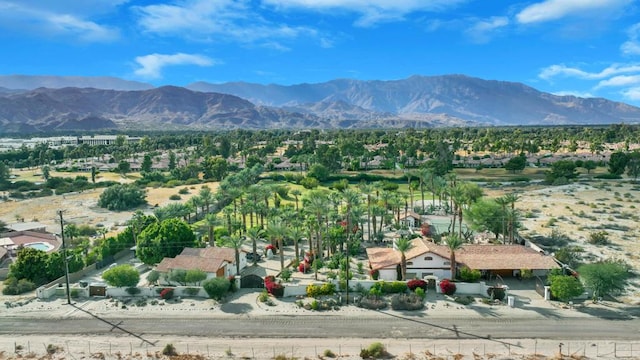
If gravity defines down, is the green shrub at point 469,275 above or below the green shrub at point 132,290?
above

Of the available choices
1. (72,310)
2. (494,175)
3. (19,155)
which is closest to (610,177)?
(494,175)

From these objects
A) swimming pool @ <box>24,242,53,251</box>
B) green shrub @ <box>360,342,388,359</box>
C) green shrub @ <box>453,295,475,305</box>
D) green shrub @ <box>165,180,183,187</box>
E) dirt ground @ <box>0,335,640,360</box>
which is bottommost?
dirt ground @ <box>0,335,640,360</box>

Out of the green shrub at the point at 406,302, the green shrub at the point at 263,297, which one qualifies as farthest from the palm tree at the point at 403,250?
the green shrub at the point at 263,297

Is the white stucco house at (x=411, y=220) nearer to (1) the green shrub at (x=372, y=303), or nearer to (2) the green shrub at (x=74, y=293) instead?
(1) the green shrub at (x=372, y=303)

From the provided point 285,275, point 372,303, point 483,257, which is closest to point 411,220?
point 483,257

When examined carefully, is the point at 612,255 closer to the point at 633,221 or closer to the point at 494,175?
the point at 633,221

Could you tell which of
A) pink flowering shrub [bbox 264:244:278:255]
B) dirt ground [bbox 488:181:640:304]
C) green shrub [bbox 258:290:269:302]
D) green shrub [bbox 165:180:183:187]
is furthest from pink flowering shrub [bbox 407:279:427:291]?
green shrub [bbox 165:180:183:187]

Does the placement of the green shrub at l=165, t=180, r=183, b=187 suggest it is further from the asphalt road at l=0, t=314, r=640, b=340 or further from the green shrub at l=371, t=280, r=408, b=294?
the green shrub at l=371, t=280, r=408, b=294

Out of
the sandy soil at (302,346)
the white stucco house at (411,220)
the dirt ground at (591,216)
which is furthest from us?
the white stucco house at (411,220)

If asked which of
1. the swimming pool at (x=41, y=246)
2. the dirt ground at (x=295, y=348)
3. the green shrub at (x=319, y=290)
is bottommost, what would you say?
the dirt ground at (x=295, y=348)
